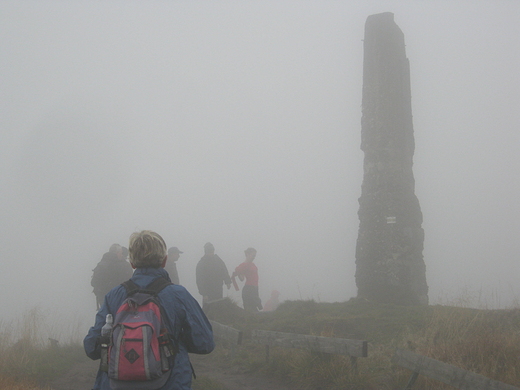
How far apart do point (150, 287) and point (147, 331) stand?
344mm

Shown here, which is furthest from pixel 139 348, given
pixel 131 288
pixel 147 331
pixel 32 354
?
pixel 32 354

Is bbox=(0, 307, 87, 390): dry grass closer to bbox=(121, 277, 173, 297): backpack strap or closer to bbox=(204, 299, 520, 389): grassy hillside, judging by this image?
bbox=(204, 299, 520, 389): grassy hillside

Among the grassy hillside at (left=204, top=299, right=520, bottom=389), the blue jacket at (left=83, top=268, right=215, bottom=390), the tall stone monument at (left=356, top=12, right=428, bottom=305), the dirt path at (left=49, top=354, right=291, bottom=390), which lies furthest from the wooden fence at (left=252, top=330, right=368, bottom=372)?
the tall stone monument at (left=356, top=12, right=428, bottom=305)

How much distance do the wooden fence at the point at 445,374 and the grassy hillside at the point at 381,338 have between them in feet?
1.01

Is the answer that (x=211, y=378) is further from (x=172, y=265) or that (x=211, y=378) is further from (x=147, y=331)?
(x=172, y=265)

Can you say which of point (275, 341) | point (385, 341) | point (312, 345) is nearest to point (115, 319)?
point (312, 345)

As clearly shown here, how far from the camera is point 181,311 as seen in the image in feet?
9.78

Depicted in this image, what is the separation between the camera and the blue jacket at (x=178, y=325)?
2.92 meters

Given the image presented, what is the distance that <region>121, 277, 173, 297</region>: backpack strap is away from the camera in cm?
295

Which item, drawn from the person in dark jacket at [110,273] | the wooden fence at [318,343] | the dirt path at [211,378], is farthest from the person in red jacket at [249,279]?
the wooden fence at [318,343]

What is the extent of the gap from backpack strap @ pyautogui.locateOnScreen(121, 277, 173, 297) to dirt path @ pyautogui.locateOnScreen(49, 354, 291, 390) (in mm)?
3701

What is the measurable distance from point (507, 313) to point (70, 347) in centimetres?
826

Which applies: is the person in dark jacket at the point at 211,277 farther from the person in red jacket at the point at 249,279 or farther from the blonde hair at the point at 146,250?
the blonde hair at the point at 146,250

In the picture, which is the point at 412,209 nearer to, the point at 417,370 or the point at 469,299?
the point at 469,299
